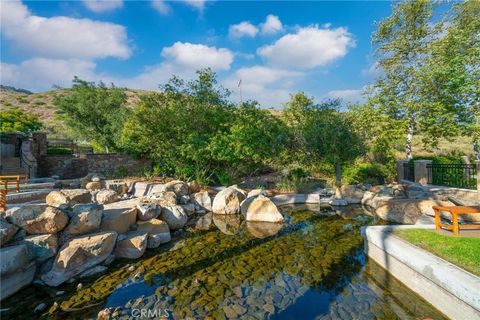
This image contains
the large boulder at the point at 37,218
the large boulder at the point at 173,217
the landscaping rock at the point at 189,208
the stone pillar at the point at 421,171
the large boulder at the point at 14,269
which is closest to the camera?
the large boulder at the point at 14,269

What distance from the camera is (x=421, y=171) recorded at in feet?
40.1

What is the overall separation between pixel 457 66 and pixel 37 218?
650 inches

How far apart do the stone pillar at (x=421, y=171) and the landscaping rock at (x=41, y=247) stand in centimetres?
1466

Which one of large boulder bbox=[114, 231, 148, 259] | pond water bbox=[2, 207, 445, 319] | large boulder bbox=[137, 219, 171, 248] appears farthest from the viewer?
large boulder bbox=[137, 219, 171, 248]

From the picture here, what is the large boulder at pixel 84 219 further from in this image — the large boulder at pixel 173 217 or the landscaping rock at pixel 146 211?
the large boulder at pixel 173 217

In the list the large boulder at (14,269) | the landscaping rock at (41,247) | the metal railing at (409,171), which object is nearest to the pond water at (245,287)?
the large boulder at (14,269)

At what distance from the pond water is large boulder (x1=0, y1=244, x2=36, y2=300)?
17cm

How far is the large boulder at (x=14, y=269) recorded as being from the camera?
164 inches

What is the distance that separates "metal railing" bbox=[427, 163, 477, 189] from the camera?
403 inches

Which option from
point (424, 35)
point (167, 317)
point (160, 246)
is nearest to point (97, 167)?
point (160, 246)

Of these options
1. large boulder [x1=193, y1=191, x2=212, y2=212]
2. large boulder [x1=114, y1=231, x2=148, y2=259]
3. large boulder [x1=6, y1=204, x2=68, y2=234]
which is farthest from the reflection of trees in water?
large boulder [x1=193, y1=191, x2=212, y2=212]

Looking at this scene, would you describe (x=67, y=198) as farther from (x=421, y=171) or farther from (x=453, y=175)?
(x=453, y=175)

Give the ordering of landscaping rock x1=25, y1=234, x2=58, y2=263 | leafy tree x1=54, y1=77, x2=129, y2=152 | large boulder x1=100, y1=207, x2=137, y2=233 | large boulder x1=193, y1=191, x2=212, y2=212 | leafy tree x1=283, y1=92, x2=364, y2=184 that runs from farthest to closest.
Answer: leafy tree x1=54, y1=77, x2=129, y2=152, leafy tree x1=283, y1=92, x2=364, y2=184, large boulder x1=193, y1=191, x2=212, y2=212, large boulder x1=100, y1=207, x2=137, y2=233, landscaping rock x1=25, y1=234, x2=58, y2=263

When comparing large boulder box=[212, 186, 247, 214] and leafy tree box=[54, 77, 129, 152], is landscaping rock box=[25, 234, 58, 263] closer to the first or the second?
large boulder box=[212, 186, 247, 214]
